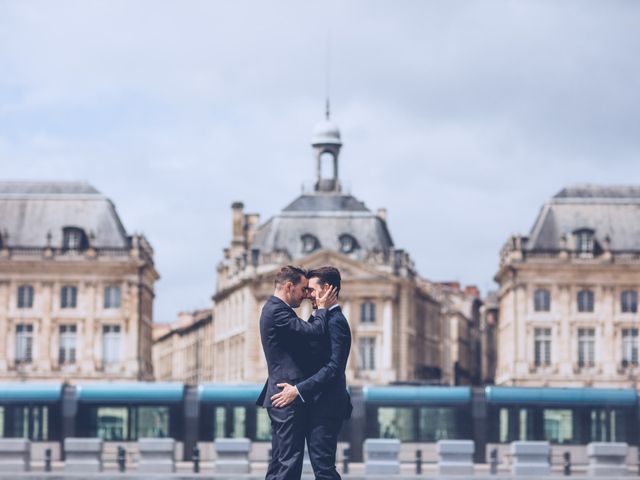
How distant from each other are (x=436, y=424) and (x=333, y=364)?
4189cm

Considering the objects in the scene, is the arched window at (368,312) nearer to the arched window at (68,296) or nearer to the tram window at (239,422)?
the arched window at (68,296)

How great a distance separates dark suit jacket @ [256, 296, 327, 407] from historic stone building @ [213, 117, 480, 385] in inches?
3516

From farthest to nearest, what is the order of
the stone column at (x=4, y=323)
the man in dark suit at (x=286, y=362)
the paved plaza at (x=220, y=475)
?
the stone column at (x=4, y=323)
the paved plaza at (x=220, y=475)
the man in dark suit at (x=286, y=362)

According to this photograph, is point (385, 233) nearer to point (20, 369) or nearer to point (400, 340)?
point (400, 340)

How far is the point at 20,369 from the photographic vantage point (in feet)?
342

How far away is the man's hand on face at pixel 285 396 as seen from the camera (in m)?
17.4

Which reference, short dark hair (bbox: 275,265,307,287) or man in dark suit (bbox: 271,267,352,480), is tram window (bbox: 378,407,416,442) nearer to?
man in dark suit (bbox: 271,267,352,480)

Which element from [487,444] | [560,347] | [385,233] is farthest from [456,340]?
[487,444]

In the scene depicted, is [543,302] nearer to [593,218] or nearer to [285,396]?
[593,218]

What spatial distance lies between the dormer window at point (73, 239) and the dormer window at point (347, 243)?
637 inches

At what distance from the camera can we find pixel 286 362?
17.7m

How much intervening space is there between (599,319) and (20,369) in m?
33.8

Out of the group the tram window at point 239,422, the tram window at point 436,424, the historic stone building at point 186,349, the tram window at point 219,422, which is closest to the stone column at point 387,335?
the historic stone building at point 186,349

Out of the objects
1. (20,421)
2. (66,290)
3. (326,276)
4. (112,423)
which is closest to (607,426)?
(112,423)
